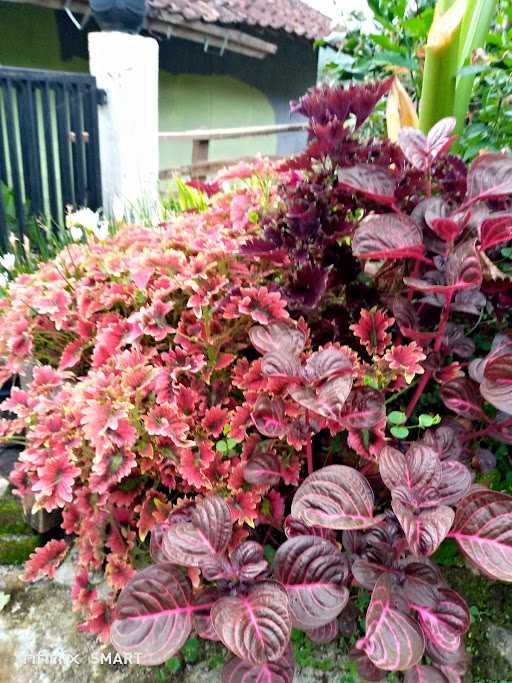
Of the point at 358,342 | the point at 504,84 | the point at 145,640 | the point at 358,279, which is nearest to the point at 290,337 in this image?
the point at 358,342

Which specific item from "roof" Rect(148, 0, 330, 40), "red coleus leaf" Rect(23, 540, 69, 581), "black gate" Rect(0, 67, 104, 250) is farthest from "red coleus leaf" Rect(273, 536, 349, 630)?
"roof" Rect(148, 0, 330, 40)

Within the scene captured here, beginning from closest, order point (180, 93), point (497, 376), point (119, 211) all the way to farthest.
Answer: point (497, 376)
point (119, 211)
point (180, 93)

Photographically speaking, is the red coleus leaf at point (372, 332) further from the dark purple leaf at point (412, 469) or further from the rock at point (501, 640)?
the rock at point (501, 640)

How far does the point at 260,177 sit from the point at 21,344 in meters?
1.07

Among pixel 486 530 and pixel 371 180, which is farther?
pixel 371 180

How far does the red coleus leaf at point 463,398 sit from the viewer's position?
1.21 meters

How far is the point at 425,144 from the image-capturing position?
1.25 meters

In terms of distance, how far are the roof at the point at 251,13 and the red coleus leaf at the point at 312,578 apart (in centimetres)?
517

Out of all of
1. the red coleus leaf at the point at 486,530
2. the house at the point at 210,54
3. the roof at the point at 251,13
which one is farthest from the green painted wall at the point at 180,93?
the red coleus leaf at the point at 486,530

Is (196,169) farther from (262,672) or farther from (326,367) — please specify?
(262,672)

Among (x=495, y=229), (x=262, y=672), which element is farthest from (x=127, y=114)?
(x=262, y=672)

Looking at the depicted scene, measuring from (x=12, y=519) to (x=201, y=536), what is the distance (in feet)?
2.74

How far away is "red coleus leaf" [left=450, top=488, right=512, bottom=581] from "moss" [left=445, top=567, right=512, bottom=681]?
427mm

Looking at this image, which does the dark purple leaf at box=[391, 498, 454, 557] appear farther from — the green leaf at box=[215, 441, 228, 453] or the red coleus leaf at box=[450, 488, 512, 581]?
the green leaf at box=[215, 441, 228, 453]
